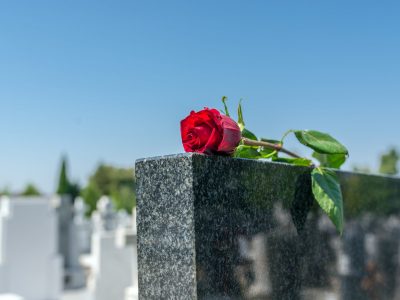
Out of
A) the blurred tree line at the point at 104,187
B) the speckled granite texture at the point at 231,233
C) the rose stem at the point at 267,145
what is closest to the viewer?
the speckled granite texture at the point at 231,233

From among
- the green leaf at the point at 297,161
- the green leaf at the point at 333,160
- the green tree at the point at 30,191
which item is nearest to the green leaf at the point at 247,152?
the green leaf at the point at 297,161

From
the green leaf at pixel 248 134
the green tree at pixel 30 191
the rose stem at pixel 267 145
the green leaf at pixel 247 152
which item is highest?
the green leaf at pixel 248 134

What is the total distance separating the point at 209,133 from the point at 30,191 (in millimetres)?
22888

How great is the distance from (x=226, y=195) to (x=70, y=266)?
881cm

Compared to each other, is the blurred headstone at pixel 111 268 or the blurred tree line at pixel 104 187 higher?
the blurred tree line at pixel 104 187

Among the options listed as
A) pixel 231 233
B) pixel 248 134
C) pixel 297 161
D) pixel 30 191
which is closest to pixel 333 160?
pixel 297 161

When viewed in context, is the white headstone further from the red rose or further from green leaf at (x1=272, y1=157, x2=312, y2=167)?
the red rose

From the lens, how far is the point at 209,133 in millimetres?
1248

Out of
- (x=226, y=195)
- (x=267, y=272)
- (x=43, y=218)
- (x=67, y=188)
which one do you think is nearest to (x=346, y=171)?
(x=267, y=272)

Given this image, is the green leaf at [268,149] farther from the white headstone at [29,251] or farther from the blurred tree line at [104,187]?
the blurred tree line at [104,187]

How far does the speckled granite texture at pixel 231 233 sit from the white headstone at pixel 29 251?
5464mm

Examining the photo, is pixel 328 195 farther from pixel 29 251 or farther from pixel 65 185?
pixel 65 185

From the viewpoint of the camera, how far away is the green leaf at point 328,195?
1.58m

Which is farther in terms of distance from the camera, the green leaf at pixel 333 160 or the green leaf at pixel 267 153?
the green leaf at pixel 333 160
